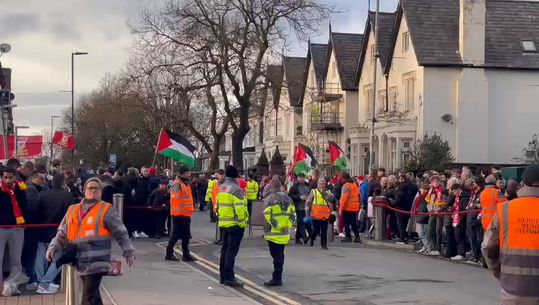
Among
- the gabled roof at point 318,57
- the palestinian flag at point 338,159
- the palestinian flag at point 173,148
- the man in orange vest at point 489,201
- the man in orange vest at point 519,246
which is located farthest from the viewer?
the gabled roof at point 318,57

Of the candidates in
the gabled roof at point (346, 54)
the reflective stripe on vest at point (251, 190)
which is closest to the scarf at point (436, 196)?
the reflective stripe on vest at point (251, 190)

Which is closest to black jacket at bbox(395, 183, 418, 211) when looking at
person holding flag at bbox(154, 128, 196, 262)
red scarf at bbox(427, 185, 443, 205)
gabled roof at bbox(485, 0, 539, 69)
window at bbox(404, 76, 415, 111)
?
red scarf at bbox(427, 185, 443, 205)

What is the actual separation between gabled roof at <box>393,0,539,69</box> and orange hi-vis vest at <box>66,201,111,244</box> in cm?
3741

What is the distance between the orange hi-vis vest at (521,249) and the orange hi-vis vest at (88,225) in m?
4.40

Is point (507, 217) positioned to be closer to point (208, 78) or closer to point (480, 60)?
point (480, 60)

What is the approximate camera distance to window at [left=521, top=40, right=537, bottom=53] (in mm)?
47094

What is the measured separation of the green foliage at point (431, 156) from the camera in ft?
135

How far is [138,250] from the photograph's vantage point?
843 inches

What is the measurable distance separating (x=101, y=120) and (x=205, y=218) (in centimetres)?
4321

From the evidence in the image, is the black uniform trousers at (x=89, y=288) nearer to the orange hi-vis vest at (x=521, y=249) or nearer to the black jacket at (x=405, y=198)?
the orange hi-vis vest at (x=521, y=249)

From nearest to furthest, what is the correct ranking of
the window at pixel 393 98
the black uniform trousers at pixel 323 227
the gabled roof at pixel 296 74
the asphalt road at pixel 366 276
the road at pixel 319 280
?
the road at pixel 319 280 → the asphalt road at pixel 366 276 → the black uniform trousers at pixel 323 227 → the window at pixel 393 98 → the gabled roof at pixel 296 74

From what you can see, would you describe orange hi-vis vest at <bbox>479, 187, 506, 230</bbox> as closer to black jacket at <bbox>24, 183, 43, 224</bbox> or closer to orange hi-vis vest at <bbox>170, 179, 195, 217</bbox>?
orange hi-vis vest at <bbox>170, 179, 195, 217</bbox>

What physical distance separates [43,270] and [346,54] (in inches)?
1911

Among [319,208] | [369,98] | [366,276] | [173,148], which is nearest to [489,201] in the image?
[366,276]
